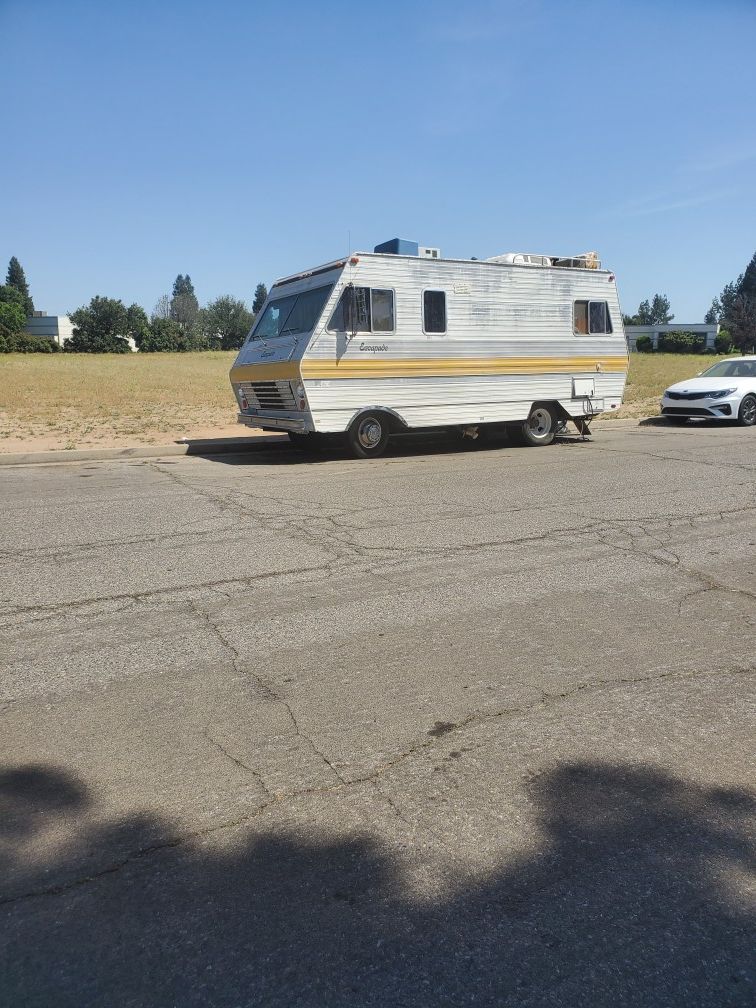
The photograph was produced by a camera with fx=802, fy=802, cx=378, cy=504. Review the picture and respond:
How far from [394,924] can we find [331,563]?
3855 millimetres

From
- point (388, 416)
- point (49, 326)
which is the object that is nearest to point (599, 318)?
point (388, 416)

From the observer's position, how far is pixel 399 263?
478 inches

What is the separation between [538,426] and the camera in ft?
47.2

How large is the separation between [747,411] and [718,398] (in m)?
0.75

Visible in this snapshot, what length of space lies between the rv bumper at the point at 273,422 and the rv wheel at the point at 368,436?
0.83 m

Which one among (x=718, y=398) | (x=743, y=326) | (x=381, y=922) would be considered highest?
Answer: (x=743, y=326)

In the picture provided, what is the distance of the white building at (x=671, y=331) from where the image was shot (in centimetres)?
8781

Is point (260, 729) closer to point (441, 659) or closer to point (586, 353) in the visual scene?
point (441, 659)

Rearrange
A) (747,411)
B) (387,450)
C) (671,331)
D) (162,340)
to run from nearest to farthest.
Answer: (387,450)
(747,411)
(671,331)
(162,340)

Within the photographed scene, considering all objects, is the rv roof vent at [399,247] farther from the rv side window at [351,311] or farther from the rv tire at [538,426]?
the rv tire at [538,426]

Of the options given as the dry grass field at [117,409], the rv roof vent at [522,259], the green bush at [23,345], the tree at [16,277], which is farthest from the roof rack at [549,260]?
the tree at [16,277]

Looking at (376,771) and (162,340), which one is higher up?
(162,340)

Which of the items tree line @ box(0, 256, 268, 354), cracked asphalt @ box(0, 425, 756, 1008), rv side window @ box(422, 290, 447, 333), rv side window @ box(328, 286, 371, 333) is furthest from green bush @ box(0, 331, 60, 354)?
cracked asphalt @ box(0, 425, 756, 1008)

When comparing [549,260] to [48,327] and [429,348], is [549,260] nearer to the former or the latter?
[429,348]
